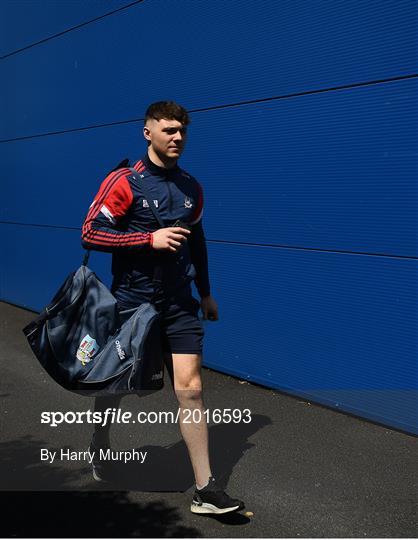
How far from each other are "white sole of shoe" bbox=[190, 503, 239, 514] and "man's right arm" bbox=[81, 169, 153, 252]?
4.17 feet

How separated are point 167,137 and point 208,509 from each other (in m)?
1.79

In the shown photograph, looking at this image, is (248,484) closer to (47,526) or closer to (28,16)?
(47,526)

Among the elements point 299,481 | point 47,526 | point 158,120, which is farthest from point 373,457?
point 158,120

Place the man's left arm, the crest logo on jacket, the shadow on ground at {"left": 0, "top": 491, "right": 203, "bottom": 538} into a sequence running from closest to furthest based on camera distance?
1. the shadow on ground at {"left": 0, "top": 491, "right": 203, "bottom": 538}
2. the crest logo on jacket
3. the man's left arm

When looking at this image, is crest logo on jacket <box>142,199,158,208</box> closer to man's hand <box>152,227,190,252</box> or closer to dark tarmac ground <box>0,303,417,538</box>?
man's hand <box>152,227,190,252</box>

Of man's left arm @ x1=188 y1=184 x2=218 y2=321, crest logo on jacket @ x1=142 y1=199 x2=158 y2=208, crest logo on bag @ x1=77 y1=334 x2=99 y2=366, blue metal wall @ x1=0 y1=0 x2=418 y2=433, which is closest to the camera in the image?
crest logo on bag @ x1=77 y1=334 x2=99 y2=366

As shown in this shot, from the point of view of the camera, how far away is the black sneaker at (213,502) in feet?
10.8

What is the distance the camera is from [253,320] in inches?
228

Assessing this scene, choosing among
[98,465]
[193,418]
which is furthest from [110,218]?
[98,465]

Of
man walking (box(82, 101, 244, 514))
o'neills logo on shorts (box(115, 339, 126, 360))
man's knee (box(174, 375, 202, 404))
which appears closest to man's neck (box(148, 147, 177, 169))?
man walking (box(82, 101, 244, 514))

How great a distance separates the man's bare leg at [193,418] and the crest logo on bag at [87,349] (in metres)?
0.43

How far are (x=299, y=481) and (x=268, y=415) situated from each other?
1.18 m

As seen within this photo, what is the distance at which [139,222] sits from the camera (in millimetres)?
3449

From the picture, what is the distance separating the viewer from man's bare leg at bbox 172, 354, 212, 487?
3371 millimetres
